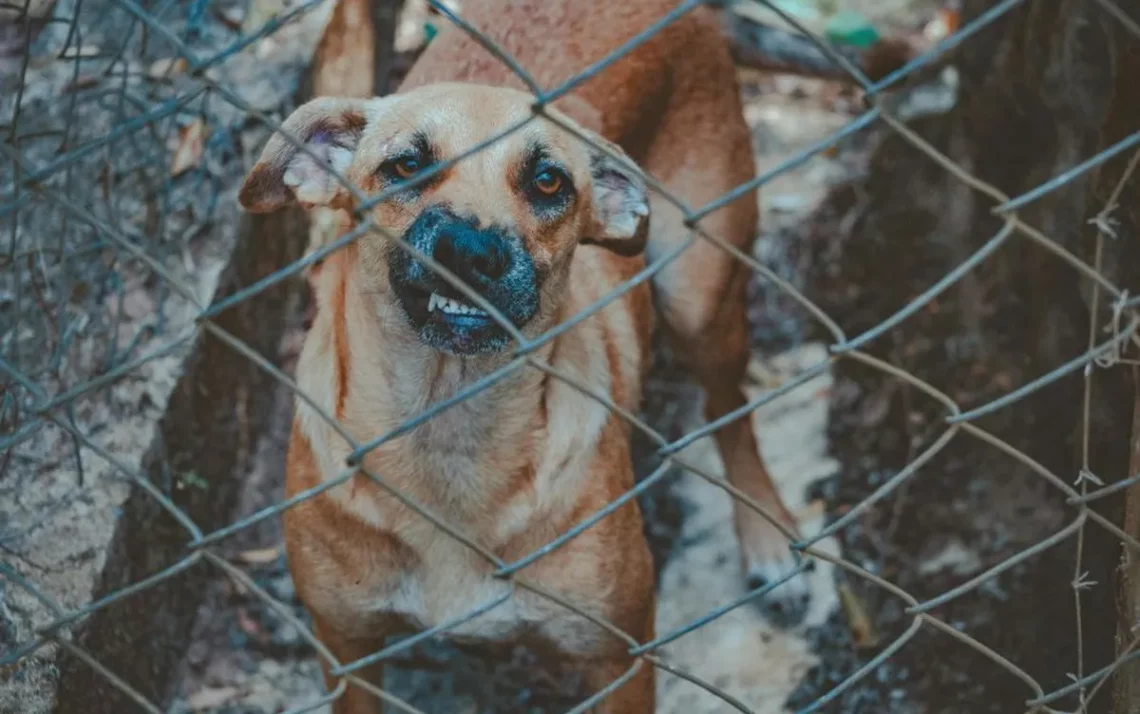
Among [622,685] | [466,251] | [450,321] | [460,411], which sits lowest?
[622,685]

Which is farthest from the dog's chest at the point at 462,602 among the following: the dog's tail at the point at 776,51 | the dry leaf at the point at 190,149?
the dog's tail at the point at 776,51

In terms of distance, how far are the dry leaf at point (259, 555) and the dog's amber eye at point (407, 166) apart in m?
1.67

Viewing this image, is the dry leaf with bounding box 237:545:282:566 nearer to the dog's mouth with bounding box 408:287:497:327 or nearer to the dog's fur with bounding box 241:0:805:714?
the dog's fur with bounding box 241:0:805:714

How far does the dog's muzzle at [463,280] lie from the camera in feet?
8.33

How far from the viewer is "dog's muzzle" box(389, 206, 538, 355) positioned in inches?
100.0

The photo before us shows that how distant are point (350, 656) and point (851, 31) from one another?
13.2ft

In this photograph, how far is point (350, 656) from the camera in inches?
123

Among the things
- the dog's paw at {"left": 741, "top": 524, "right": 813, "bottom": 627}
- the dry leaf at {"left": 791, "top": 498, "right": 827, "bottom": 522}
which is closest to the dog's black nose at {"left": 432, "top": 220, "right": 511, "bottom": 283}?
the dog's paw at {"left": 741, "top": 524, "right": 813, "bottom": 627}

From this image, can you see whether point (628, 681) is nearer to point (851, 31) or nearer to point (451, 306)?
point (451, 306)

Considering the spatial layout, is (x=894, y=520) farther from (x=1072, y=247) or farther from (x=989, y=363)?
(x=1072, y=247)

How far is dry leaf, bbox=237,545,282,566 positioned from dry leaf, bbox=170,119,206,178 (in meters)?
1.31

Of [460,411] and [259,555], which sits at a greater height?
[460,411]

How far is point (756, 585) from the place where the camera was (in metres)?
4.29

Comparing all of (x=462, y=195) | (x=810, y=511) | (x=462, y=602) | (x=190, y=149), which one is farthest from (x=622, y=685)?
(x=190, y=149)
